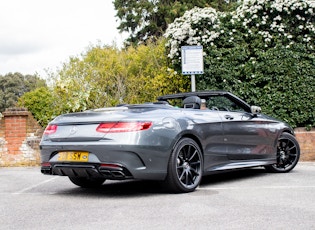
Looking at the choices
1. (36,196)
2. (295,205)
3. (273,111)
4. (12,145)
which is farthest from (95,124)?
(273,111)

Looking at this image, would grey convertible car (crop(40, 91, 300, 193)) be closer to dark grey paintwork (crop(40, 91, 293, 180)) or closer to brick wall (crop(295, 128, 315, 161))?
dark grey paintwork (crop(40, 91, 293, 180))

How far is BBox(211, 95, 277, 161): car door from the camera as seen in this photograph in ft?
25.5

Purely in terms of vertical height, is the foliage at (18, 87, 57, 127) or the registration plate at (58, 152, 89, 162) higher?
the registration plate at (58, 152, 89, 162)

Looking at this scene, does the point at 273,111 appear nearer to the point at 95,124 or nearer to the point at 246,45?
the point at 246,45

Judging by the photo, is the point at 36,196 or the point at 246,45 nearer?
the point at 36,196

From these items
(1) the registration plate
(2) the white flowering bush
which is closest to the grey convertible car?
(1) the registration plate

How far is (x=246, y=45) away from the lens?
1291cm

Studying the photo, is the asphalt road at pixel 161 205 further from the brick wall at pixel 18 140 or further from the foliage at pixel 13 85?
the foliage at pixel 13 85

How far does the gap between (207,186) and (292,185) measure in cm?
116

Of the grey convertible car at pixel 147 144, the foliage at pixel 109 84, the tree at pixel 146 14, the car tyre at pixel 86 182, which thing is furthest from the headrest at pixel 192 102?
the tree at pixel 146 14

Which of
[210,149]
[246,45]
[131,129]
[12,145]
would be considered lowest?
[12,145]

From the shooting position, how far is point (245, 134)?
8133 mm

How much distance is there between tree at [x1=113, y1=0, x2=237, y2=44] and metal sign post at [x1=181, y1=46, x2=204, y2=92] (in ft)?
67.7

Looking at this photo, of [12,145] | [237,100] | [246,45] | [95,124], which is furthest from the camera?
[246,45]
